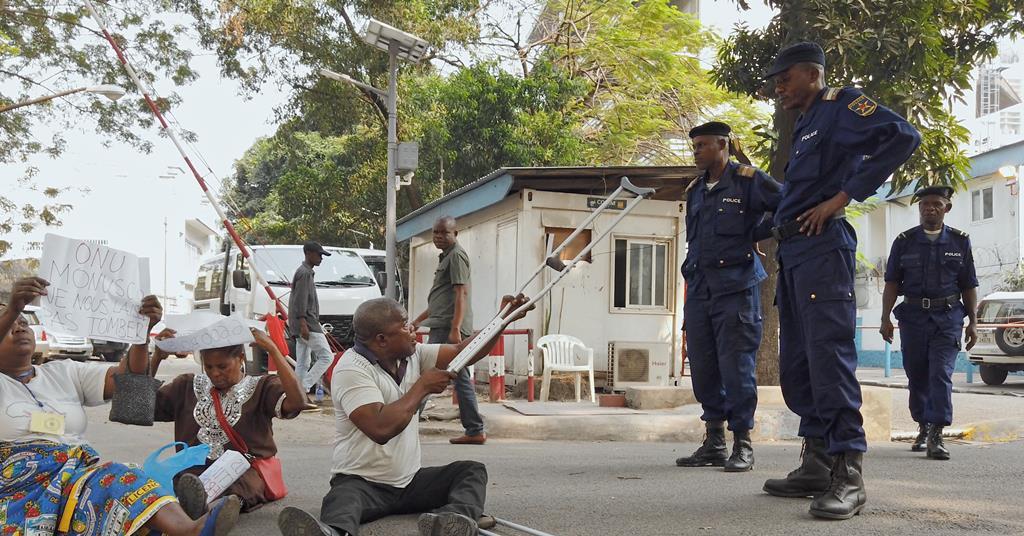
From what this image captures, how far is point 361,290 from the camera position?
15.4m

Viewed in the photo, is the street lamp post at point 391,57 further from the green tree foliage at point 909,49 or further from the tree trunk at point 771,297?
the tree trunk at point 771,297

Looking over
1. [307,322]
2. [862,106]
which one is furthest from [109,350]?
[862,106]

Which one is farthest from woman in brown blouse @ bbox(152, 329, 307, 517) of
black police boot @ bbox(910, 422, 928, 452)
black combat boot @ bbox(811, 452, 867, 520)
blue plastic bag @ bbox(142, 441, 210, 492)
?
black police boot @ bbox(910, 422, 928, 452)

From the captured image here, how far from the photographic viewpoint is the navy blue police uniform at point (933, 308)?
6770 mm

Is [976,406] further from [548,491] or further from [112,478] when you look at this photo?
[112,478]

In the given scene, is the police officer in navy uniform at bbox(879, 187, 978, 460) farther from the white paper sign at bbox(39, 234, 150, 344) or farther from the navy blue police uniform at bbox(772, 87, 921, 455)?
the white paper sign at bbox(39, 234, 150, 344)

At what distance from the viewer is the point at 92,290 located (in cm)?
402

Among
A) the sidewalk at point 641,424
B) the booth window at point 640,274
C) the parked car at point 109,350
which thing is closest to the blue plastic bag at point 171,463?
the sidewalk at point 641,424

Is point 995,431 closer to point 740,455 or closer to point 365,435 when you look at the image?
point 740,455

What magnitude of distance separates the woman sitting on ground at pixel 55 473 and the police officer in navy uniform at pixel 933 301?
5.08 m

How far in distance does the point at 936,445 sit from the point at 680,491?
2.61 metres

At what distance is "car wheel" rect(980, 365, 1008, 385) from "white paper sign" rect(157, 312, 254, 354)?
18334 millimetres

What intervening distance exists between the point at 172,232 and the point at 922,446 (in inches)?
1899

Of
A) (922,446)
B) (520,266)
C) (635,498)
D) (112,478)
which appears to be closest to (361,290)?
(520,266)
